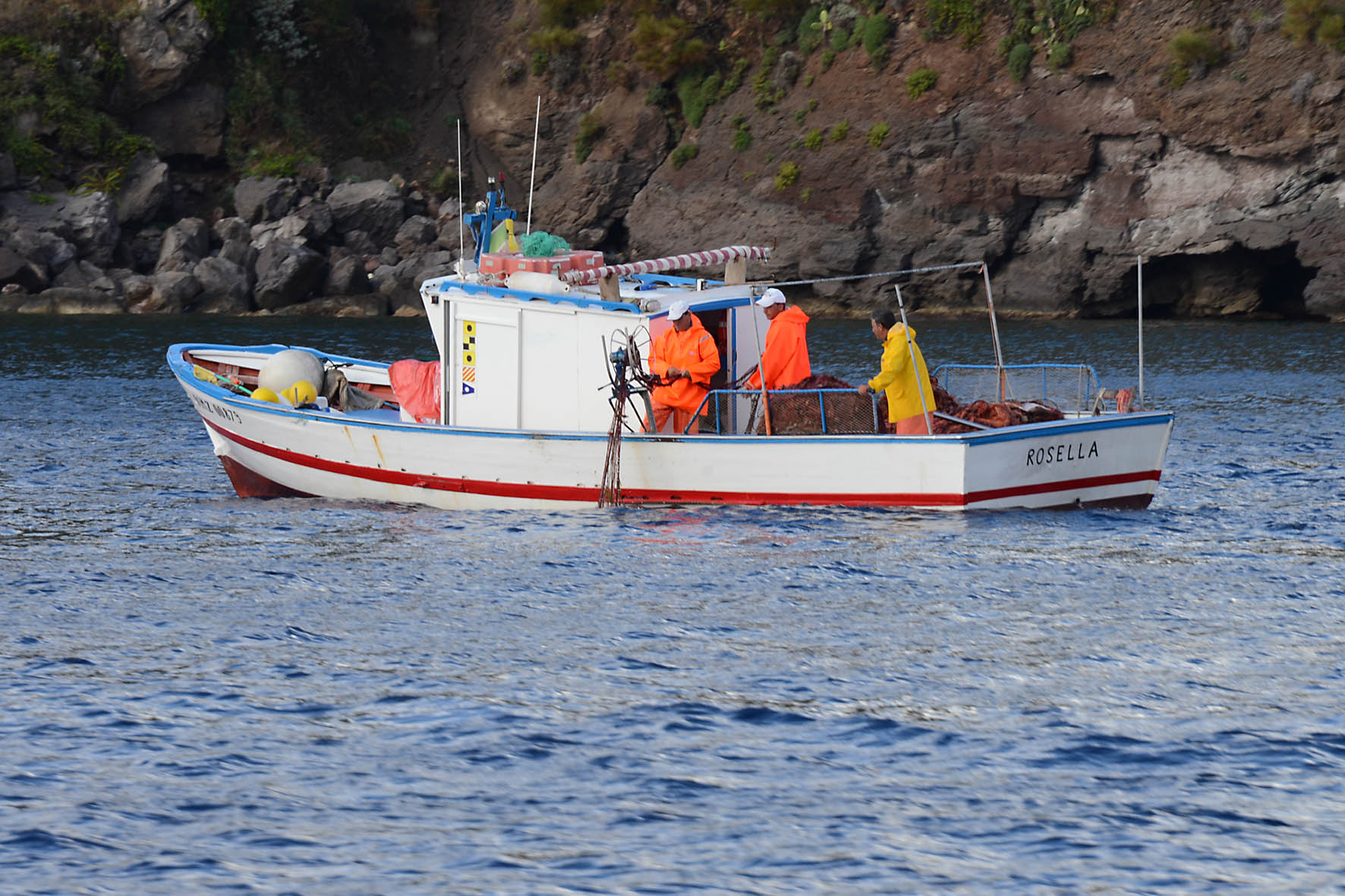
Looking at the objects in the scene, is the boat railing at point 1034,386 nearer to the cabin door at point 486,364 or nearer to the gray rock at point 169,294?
the cabin door at point 486,364

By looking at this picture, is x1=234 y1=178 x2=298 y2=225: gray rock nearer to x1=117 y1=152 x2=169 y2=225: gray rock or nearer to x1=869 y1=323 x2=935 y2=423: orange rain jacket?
x1=117 y1=152 x2=169 y2=225: gray rock

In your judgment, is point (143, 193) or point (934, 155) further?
point (143, 193)

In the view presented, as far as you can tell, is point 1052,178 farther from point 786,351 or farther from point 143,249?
point 786,351

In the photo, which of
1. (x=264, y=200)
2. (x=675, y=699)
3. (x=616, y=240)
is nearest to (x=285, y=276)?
(x=264, y=200)

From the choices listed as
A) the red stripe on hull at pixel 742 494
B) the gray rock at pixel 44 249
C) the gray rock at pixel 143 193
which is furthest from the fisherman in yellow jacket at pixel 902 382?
the gray rock at pixel 143 193

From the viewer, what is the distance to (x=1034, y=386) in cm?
1684

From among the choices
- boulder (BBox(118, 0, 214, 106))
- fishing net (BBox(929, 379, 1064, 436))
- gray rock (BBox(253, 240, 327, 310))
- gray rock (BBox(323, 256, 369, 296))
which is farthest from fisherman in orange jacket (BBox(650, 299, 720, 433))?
boulder (BBox(118, 0, 214, 106))

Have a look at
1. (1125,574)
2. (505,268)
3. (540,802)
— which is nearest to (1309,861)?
(540,802)

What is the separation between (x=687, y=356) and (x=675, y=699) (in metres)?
6.25

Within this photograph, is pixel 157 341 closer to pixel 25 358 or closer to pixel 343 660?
pixel 25 358

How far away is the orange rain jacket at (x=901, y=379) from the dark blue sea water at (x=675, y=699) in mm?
1119

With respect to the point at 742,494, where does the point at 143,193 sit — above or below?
above

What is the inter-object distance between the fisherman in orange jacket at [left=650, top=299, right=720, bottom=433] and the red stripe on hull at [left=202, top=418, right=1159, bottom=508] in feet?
2.87

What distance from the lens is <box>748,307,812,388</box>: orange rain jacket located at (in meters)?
16.0
